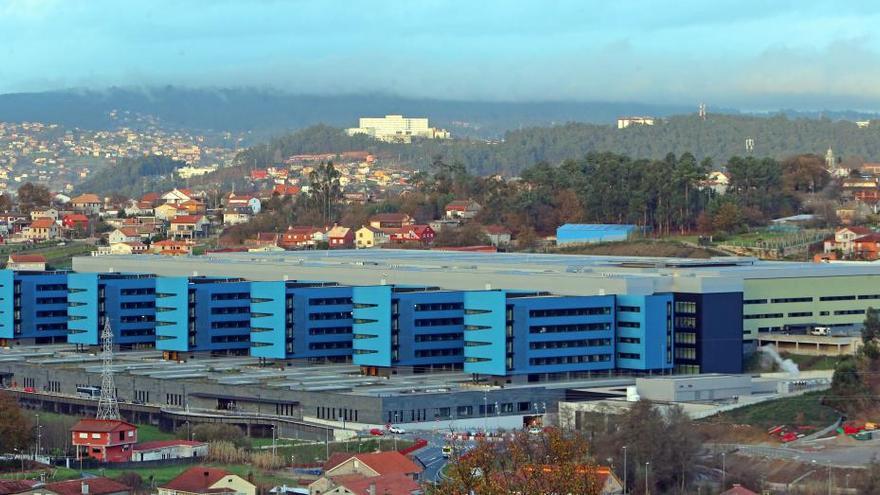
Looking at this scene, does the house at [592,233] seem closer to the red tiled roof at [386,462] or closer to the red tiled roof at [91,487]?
the red tiled roof at [386,462]

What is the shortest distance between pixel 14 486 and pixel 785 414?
20.5m

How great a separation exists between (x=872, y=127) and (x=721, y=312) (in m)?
136


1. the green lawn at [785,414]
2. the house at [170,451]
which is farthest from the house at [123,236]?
the green lawn at [785,414]

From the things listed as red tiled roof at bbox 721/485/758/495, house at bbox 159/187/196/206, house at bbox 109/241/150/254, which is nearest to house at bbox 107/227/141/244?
house at bbox 109/241/150/254

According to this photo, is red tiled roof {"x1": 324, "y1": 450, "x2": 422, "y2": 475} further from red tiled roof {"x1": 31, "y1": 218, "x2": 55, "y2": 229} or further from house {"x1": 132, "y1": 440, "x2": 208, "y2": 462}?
red tiled roof {"x1": 31, "y1": 218, "x2": 55, "y2": 229}

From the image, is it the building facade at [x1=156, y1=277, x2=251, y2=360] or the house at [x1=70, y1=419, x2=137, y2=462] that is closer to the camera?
the house at [x1=70, y1=419, x2=137, y2=462]

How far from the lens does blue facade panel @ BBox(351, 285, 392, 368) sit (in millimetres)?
59375

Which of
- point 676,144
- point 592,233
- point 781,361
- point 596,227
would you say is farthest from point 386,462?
point 676,144

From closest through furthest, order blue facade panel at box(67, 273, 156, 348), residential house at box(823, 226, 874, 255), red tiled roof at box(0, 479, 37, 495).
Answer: red tiled roof at box(0, 479, 37, 495)
blue facade panel at box(67, 273, 156, 348)
residential house at box(823, 226, 874, 255)

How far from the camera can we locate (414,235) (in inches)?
4003

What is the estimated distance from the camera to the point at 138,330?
71.4m

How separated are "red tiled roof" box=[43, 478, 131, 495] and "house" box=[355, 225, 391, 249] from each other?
199 feet

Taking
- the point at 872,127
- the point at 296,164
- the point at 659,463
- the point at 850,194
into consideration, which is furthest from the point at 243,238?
the point at 872,127

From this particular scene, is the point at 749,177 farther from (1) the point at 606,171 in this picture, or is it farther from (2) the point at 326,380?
(2) the point at 326,380
